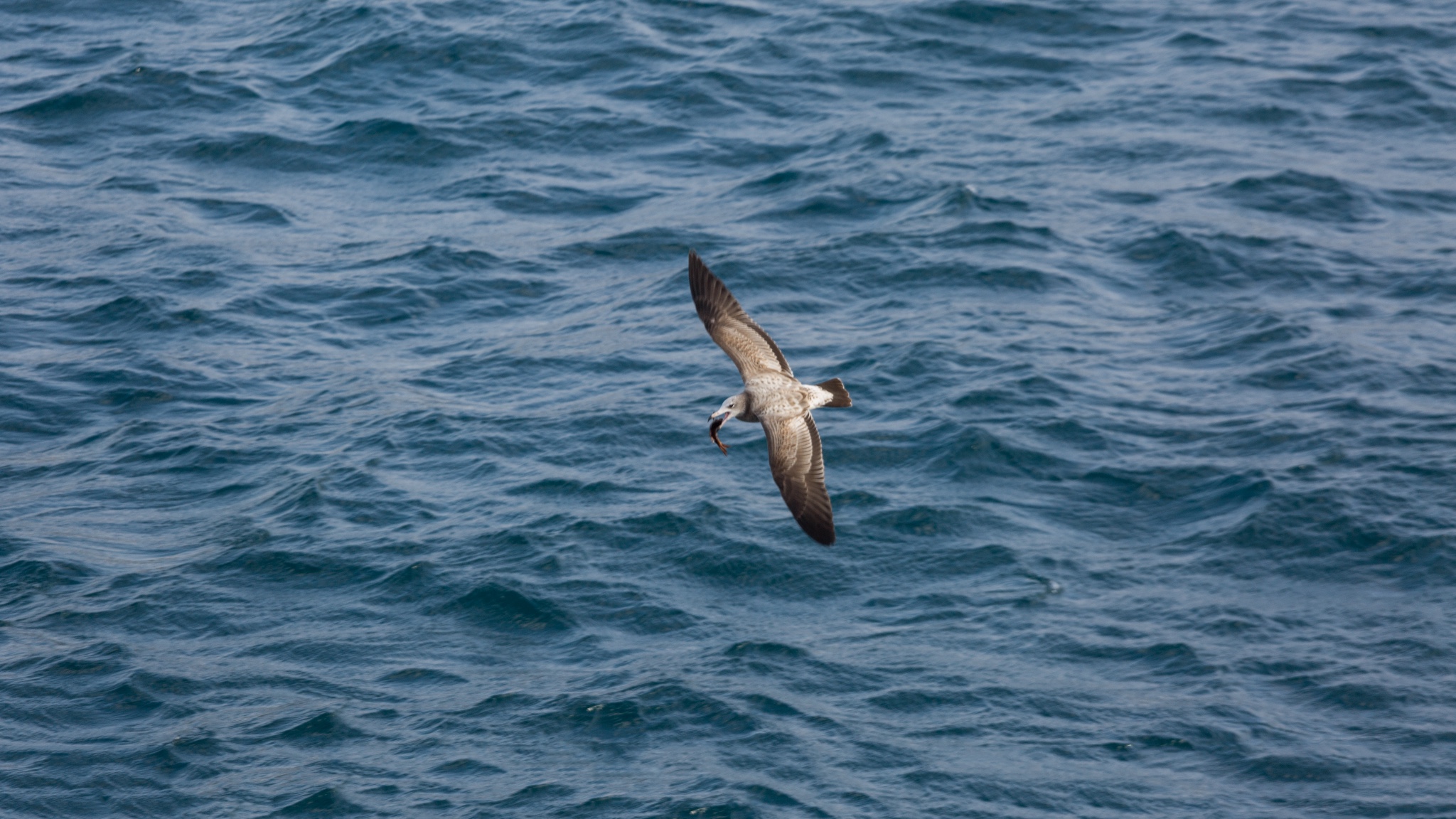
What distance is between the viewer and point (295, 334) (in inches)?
906

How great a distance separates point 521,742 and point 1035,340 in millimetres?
9571

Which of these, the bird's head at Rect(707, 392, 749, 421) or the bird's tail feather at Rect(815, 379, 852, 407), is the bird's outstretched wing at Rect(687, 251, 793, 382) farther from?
the bird's tail feather at Rect(815, 379, 852, 407)

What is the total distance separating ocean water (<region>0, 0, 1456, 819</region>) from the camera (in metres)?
17.8

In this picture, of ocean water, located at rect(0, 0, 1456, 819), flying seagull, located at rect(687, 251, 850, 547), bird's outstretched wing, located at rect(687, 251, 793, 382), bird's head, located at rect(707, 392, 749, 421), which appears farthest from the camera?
ocean water, located at rect(0, 0, 1456, 819)

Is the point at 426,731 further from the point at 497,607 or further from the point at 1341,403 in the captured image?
the point at 1341,403

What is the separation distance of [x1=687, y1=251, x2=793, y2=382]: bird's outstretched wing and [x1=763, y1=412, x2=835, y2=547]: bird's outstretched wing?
2.13 feet

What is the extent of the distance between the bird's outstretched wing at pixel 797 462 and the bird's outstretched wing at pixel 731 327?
65 cm

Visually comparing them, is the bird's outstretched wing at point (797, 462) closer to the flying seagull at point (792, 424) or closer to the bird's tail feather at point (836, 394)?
the flying seagull at point (792, 424)

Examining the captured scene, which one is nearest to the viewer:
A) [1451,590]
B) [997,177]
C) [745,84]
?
[1451,590]

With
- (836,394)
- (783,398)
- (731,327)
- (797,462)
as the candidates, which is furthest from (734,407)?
(731,327)

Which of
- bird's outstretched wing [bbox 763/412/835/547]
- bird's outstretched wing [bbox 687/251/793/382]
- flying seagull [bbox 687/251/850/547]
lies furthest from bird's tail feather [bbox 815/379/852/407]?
bird's outstretched wing [bbox 687/251/793/382]

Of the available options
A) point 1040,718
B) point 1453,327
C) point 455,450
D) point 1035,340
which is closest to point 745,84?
point 1035,340

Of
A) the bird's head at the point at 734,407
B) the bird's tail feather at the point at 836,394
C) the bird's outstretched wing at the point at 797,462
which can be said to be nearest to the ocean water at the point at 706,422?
the bird's outstretched wing at the point at 797,462

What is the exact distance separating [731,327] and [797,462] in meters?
1.53
